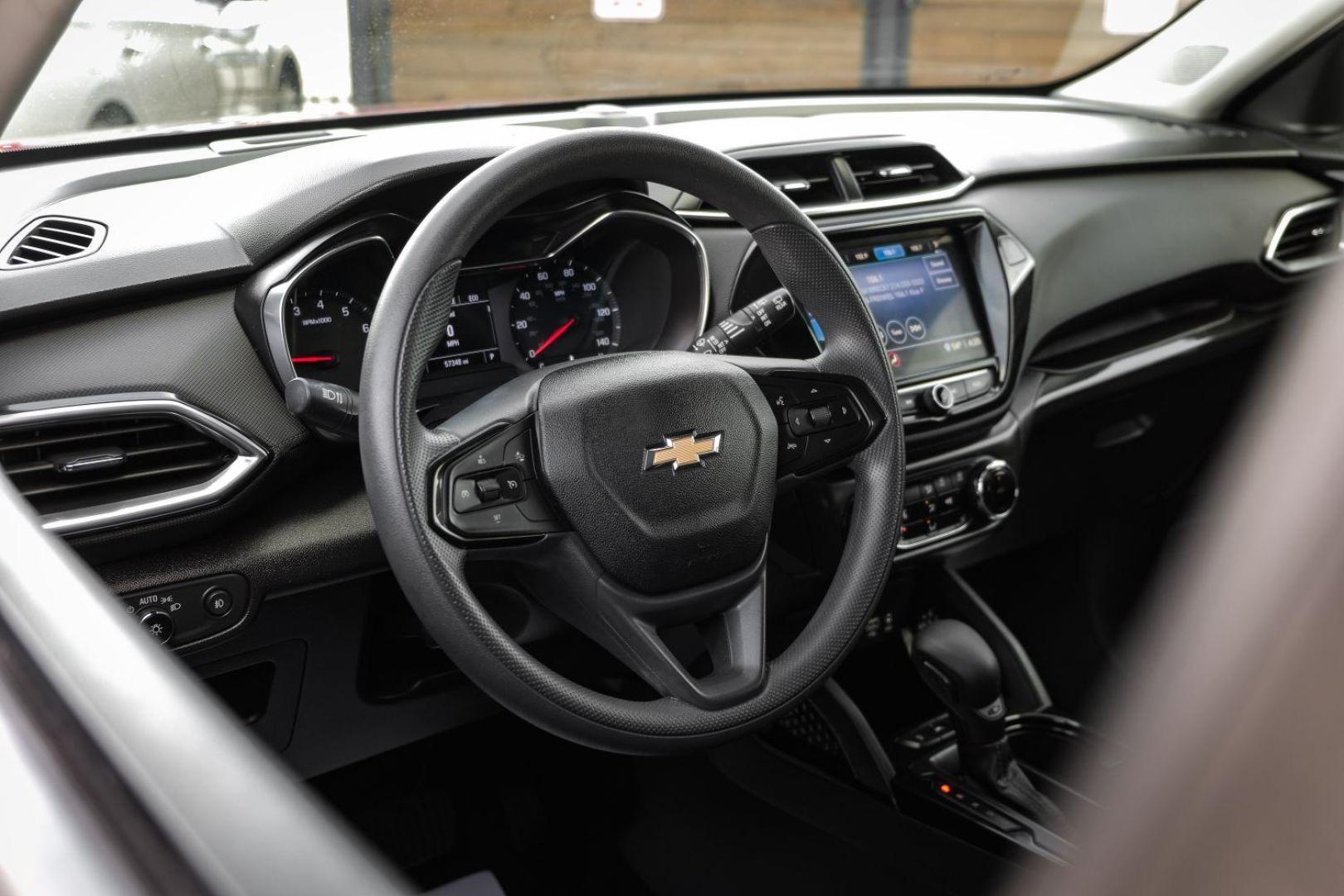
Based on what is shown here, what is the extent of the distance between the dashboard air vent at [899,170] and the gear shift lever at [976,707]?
2.42 feet

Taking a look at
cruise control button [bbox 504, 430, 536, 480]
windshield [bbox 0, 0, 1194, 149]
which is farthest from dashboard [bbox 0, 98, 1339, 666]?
cruise control button [bbox 504, 430, 536, 480]

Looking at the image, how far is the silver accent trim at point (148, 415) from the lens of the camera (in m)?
1.35

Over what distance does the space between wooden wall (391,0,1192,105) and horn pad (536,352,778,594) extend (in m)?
0.97

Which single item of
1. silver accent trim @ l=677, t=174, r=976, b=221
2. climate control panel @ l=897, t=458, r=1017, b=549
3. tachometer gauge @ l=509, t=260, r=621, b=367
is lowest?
climate control panel @ l=897, t=458, r=1017, b=549

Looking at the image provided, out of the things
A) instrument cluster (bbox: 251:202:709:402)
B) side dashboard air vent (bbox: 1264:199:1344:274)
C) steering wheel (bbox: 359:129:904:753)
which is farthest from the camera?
side dashboard air vent (bbox: 1264:199:1344:274)

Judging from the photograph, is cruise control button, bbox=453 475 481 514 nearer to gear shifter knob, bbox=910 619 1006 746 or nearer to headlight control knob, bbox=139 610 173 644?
headlight control knob, bbox=139 610 173 644

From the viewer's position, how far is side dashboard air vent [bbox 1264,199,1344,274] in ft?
8.66

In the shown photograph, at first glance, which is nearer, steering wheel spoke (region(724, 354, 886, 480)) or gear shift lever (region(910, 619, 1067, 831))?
steering wheel spoke (region(724, 354, 886, 480))

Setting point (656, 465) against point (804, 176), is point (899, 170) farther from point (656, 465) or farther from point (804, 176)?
point (656, 465)

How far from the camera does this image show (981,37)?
3109 mm

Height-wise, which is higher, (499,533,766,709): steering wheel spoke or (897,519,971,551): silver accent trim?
(499,533,766,709): steering wheel spoke

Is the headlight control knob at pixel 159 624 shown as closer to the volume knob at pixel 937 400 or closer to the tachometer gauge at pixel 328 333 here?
the tachometer gauge at pixel 328 333

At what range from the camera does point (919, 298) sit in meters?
2.08

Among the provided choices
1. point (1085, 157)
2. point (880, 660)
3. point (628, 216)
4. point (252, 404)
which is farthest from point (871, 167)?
point (252, 404)
